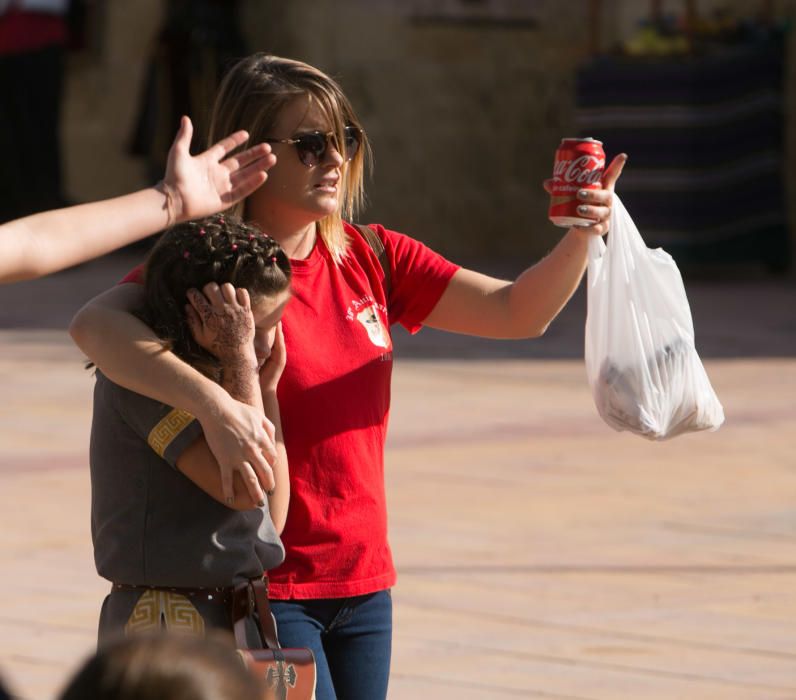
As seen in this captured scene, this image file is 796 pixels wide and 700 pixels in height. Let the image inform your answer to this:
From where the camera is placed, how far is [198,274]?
124 inches

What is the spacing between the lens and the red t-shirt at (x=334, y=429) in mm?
3439

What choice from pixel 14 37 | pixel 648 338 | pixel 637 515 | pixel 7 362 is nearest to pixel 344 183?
pixel 648 338

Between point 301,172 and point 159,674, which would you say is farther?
point 301,172

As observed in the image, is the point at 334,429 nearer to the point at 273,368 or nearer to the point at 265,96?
the point at 273,368

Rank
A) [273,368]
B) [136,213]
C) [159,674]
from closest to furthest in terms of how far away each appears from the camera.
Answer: [159,674] < [136,213] < [273,368]

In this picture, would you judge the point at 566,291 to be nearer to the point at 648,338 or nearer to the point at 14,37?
the point at 648,338

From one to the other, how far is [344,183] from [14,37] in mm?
13239

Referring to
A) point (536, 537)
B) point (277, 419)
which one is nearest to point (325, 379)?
point (277, 419)

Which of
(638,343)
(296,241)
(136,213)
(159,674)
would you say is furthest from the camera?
(638,343)

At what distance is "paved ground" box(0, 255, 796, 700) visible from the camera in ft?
17.3

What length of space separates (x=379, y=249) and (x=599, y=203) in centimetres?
43

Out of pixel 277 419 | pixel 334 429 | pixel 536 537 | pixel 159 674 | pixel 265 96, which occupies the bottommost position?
pixel 536 537

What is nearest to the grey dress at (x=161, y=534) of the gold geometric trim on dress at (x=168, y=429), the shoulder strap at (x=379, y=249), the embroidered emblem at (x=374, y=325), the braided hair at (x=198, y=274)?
the gold geometric trim on dress at (x=168, y=429)

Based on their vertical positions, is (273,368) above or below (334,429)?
above
